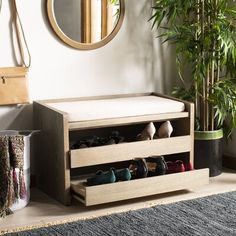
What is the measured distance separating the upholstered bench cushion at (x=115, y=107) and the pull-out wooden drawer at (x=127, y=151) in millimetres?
171

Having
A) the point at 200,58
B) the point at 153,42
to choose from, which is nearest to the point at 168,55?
the point at 153,42

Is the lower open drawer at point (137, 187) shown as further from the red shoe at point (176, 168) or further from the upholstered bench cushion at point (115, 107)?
the upholstered bench cushion at point (115, 107)

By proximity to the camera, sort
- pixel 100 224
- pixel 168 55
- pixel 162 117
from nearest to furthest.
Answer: pixel 100 224
pixel 162 117
pixel 168 55

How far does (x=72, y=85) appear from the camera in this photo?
3.41m

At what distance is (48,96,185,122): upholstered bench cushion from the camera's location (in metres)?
2.98

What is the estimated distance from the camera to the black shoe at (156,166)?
3.09 metres

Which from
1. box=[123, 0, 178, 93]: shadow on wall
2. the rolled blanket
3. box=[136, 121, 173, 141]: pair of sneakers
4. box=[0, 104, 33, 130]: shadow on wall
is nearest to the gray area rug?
the rolled blanket

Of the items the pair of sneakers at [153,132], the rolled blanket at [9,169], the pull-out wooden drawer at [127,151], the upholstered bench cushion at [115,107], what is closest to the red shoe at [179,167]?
the pull-out wooden drawer at [127,151]

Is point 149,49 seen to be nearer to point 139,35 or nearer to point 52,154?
point 139,35

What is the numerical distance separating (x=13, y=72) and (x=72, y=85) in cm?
42

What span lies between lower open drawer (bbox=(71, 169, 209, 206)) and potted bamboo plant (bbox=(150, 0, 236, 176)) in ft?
1.25

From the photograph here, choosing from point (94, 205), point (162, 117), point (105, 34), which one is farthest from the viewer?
point (105, 34)

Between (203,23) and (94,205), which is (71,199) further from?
(203,23)

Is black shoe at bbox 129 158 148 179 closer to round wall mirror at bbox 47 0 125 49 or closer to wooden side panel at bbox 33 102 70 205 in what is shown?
wooden side panel at bbox 33 102 70 205
